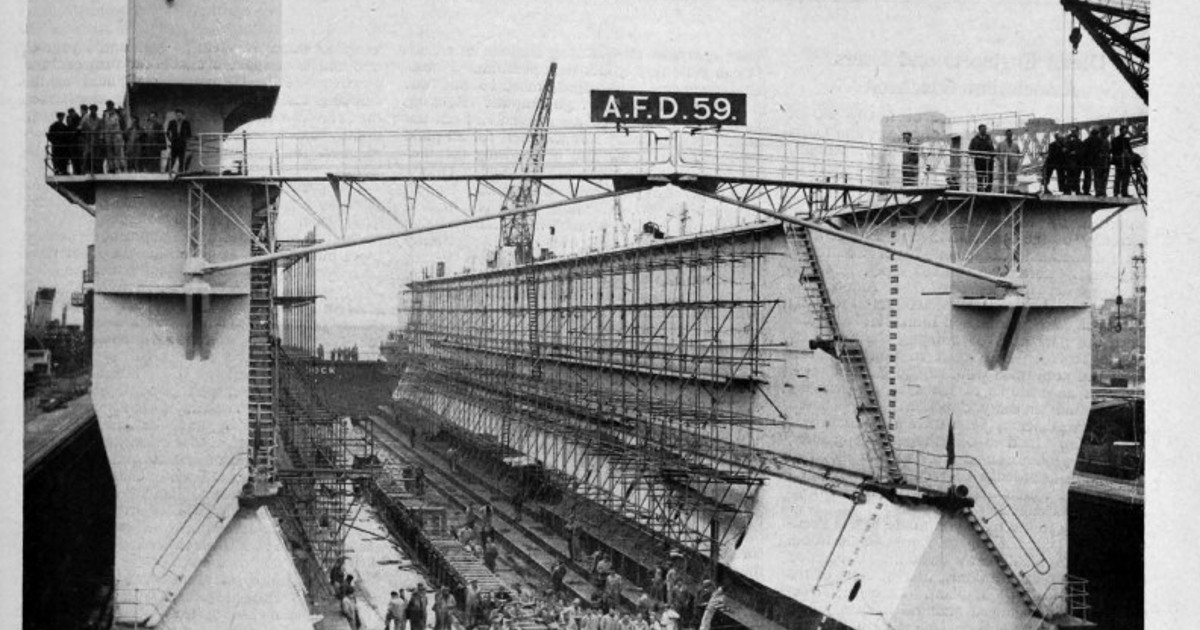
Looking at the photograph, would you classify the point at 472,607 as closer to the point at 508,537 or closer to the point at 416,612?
the point at 416,612

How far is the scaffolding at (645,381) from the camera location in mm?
27672

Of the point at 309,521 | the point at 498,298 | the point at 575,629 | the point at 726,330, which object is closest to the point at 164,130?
the point at 575,629

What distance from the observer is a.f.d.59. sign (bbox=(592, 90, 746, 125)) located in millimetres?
A: 18219

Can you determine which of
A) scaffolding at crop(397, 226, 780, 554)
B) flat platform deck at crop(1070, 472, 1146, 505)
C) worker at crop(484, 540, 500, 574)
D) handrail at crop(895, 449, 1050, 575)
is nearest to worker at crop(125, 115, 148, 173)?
scaffolding at crop(397, 226, 780, 554)

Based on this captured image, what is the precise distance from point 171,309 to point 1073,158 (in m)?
16.5

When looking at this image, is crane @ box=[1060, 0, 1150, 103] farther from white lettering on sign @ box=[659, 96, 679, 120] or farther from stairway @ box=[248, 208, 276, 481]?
stairway @ box=[248, 208, 276, 481]

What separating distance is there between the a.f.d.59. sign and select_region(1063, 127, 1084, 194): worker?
709 cm

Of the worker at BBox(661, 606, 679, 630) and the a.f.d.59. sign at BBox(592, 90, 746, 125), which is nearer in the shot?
the a.f.d.59. sign at BBox(592, 90, 746, 125)

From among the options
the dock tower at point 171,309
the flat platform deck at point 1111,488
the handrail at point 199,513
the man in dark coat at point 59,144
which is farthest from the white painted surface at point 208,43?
the flat platform deck at point 1111,488

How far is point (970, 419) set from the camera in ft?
68.9

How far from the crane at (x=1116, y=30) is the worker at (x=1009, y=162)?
2204mm

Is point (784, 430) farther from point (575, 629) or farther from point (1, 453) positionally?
point (1, 453)

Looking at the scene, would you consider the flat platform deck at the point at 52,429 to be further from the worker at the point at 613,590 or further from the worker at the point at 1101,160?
the worker at the point at 1101,160

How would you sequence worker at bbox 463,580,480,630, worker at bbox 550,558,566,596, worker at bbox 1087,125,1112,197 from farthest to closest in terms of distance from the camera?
worker at bbox 550,558,566,596 → worker at bbox 463,580,480,630 → worker at bbox 1087,125,1112,197
